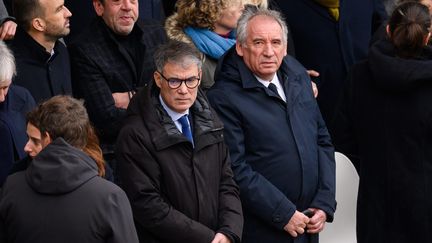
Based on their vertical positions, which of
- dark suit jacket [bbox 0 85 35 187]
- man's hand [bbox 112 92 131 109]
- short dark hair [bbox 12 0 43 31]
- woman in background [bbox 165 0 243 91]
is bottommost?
man's hand [bbox 112 92 131 109]

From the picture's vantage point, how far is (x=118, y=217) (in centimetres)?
442

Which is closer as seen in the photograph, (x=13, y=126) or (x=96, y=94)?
(x=13, y=126)

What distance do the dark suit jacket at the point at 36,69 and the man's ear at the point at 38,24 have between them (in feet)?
0.22

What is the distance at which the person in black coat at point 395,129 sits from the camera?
18.2ft

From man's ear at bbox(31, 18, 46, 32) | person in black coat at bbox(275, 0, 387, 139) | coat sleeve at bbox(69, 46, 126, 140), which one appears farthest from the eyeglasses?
person in black coat at bbox(275, 0, 387, 139)

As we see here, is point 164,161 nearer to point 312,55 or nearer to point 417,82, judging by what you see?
point 417,82

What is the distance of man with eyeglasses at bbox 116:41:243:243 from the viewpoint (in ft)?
16.8

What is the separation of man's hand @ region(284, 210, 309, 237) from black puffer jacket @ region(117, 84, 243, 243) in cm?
33

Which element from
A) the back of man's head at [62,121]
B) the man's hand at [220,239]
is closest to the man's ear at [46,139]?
the back of man's head at [62,121]

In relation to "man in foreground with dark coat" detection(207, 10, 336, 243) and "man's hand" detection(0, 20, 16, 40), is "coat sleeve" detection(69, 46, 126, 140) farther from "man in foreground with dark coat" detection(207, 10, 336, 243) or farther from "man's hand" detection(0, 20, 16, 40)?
"man in foreground with dark coat" detection(207, 10, 336, 243)

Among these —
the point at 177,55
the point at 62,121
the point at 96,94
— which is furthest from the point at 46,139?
the point at 96,94

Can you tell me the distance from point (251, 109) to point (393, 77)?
31.1 inches

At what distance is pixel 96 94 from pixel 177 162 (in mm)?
941

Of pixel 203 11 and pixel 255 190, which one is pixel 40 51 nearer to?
pixel 203 11
